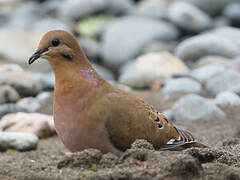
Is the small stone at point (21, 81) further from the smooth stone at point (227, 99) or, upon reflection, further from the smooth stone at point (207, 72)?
the smooth stone at point (227, 99)

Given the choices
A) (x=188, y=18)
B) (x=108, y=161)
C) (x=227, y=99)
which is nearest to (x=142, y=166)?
(x=108, y=161)

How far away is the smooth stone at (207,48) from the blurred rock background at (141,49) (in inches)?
0.8

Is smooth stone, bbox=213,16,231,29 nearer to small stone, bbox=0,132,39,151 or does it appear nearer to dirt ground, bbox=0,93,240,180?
small stone, bbox=0,132,39,151

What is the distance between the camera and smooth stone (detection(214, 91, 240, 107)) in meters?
7.59

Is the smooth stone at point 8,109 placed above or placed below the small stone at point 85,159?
above

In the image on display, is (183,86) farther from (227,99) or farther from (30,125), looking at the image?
(30,125)

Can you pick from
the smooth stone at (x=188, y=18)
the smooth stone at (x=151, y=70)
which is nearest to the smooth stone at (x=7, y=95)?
the smooth stone at (x=151, y=70)

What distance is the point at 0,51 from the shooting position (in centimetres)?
1184

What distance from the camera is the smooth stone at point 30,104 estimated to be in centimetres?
820

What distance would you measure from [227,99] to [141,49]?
5.12 metres

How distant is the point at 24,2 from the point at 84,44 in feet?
17.7

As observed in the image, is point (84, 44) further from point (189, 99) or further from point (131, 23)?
point (189, 99)

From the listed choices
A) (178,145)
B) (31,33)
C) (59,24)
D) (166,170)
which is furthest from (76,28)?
(166,170)

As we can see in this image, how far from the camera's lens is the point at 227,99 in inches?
301
